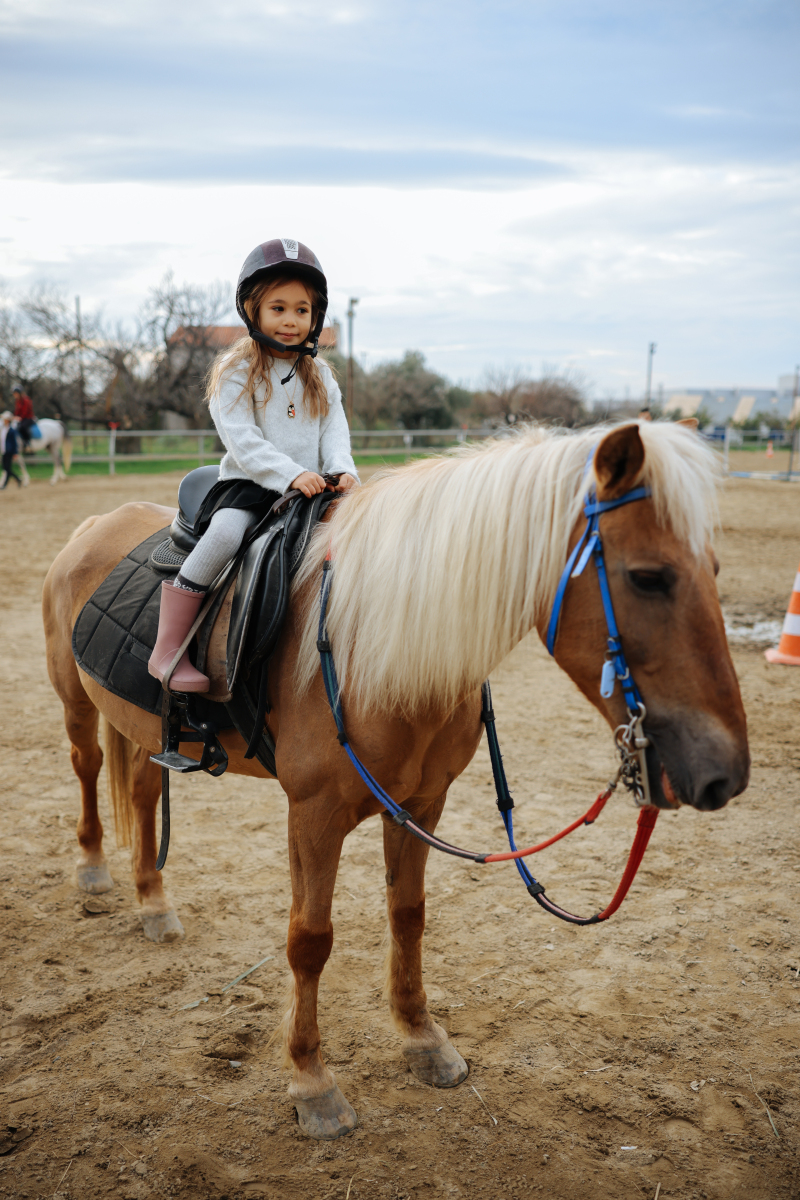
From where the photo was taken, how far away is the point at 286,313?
87.5 inches

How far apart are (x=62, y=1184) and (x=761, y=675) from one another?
17.1 feet

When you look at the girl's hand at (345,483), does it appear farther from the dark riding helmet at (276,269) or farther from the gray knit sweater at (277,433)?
the dark riding helmet at (276,269)

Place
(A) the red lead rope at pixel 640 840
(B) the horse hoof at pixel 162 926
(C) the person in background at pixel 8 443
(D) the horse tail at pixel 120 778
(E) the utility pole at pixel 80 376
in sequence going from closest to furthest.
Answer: (A) the red lead rope at pixel 640 840 < (B) the horse hoof at pixel 162 926 < (D) the horse tail at pixel 120 778 < (C) the person in background at pixel 8 443 < (E) the utility pole at pixel 80 376

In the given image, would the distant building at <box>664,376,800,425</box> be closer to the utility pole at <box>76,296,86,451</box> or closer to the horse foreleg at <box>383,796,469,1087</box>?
the utility pole at <box>76,296,86,451</box>

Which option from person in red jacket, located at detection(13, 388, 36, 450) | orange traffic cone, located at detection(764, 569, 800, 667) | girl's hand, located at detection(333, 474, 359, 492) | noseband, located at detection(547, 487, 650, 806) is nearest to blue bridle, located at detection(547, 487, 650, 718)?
noseband, located at detection(547, 487, 650, 806)

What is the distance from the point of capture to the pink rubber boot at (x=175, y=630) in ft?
6.96

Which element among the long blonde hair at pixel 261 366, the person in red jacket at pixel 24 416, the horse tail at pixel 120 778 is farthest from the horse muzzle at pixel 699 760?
the person in red jacket at pixel 24 416

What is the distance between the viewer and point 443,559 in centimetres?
166

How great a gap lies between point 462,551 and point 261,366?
1.00 meters

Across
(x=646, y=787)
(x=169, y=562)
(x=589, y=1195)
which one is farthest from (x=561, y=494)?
(x=589, y=1195)

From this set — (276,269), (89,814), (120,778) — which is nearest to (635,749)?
(276,269)

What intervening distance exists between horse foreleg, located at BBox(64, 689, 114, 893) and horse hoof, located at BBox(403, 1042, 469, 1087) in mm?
1583

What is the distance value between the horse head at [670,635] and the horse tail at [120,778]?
226 cm

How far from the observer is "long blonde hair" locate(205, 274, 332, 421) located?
2.22 meters
